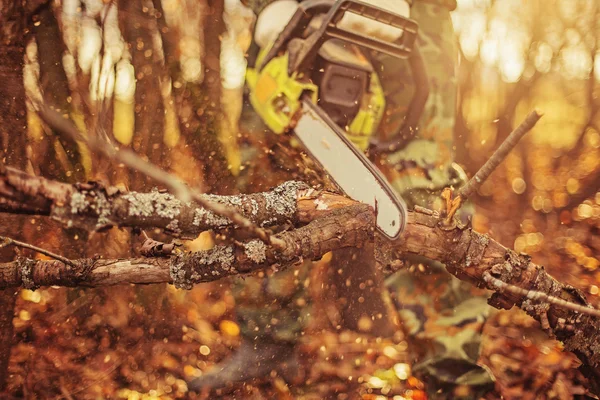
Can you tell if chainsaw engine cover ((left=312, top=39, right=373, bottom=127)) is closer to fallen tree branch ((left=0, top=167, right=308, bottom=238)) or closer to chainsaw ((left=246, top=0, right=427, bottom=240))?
chainsaw ((left=246, top=0, right=427, bottom=240))

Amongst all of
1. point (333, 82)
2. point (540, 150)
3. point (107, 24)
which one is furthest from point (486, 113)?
point (107, 24)

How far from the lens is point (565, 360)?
2.66m

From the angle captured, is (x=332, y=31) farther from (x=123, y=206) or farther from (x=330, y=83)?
(x=123, y=206)

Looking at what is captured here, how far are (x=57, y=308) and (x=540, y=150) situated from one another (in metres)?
6.29

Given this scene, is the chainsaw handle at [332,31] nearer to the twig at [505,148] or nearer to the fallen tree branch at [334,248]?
the fallen tree branch at [334,248]

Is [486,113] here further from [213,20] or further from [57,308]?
[57,308]

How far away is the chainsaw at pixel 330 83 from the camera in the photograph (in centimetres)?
193

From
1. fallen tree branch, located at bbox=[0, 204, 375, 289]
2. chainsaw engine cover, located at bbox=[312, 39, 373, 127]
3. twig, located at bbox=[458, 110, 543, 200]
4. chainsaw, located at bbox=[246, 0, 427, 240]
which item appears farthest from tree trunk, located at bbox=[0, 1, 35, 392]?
twig, located at bbox=[458, 110, 543, 200]

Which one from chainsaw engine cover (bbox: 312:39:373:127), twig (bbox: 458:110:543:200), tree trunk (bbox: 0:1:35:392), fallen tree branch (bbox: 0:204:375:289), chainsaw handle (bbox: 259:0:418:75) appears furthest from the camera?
chainsaw engine cover (bbox: 312:39:373:127)

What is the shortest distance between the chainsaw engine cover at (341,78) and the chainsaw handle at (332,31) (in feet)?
0.23

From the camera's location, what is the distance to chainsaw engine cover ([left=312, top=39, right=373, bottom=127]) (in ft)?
6.79

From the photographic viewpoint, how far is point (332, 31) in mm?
1969

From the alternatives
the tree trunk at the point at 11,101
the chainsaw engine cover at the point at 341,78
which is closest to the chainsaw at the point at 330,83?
the chainsaw engine cover at the point at 341,78

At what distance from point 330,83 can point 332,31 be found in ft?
0.81
